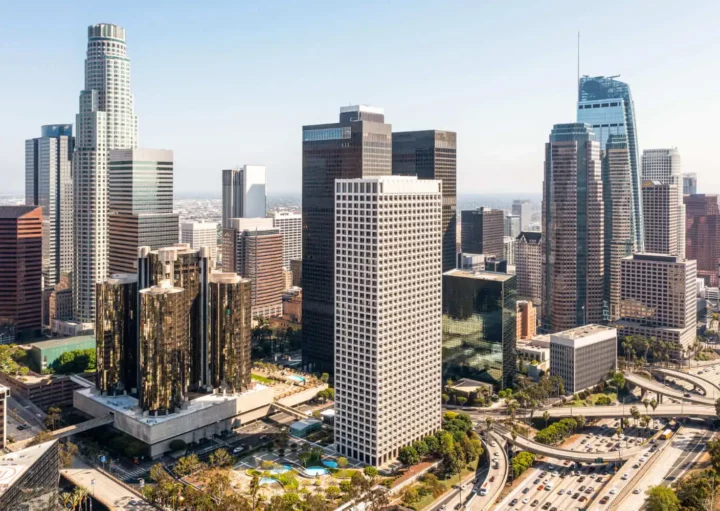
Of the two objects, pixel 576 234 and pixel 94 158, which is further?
pixel 576 234

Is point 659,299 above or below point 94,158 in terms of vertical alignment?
below

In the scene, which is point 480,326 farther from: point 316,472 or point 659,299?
point 659,299

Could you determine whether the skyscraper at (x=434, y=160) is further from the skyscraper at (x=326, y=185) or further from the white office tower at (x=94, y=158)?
the white office tower at (x=94, y=158)

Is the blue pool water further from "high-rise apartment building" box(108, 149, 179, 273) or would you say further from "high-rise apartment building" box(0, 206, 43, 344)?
"high-rise apartment building" box(0, 206, 43, 344)

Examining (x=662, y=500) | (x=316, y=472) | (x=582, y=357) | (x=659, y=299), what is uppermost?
Result: (x=659, y=299)

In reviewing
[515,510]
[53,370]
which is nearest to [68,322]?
[53,370]

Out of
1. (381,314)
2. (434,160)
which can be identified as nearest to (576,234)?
(434,160)

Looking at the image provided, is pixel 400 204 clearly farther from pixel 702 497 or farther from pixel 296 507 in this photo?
pixel 702 497
